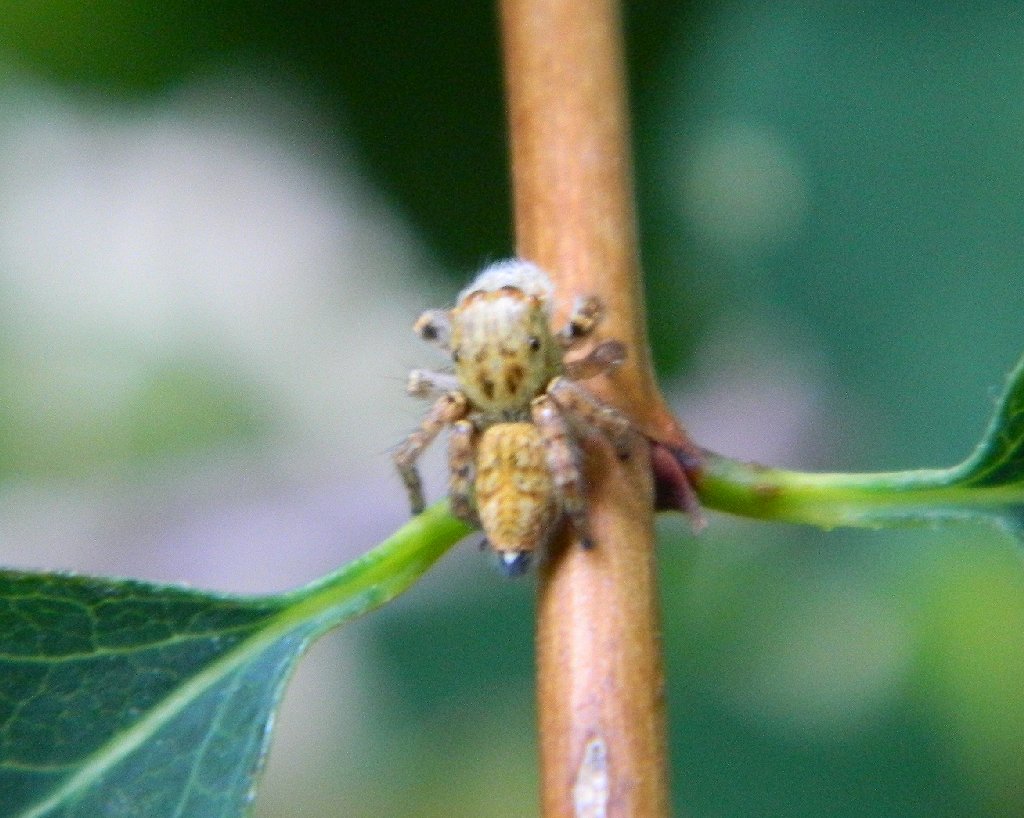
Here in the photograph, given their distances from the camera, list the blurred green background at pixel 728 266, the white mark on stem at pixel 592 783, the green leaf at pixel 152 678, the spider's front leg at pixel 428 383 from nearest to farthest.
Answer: the white mark on stem at pixel 592 783
the green leaf at pixel 152 678
the spider's front leg at pixel 428 383
the blurred green background at pixel 728 266

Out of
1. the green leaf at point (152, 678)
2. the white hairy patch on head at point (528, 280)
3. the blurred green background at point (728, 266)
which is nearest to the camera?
the green leaf at point (152, 678)

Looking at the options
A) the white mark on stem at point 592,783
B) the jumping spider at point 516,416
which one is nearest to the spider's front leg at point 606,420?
the jumping spider at point 516,416

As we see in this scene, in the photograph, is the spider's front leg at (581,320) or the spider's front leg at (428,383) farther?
the spider's front leg at (428,383)

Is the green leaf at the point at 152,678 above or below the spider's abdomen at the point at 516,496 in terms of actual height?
below

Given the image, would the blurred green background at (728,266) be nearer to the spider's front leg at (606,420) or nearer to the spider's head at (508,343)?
the spider's head at (508,343)

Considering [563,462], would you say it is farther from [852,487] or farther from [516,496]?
[852,487]

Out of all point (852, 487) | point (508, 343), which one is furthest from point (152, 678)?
point (852, 487)
